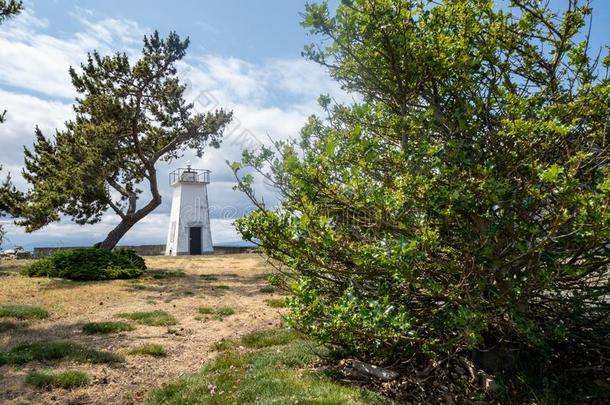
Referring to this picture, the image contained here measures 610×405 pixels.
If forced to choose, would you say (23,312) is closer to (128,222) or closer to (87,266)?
(87,266)

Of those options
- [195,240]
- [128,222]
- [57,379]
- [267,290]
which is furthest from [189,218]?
[57,379]

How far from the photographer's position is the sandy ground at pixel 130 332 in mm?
7457

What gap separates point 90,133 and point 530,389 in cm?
2501

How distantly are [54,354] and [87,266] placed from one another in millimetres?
13699

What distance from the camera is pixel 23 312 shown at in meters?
12.9

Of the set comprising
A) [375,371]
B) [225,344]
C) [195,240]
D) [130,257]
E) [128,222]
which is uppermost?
[128,222]

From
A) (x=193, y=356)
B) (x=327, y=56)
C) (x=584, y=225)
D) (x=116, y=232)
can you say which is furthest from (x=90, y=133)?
(x=584, y=225)

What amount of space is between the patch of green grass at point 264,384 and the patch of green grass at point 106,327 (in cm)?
432

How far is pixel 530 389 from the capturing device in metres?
6.15

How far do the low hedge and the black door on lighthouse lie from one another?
20.9 meters

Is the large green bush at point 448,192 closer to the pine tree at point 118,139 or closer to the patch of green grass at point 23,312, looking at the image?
the patch of green grass at point 23,312

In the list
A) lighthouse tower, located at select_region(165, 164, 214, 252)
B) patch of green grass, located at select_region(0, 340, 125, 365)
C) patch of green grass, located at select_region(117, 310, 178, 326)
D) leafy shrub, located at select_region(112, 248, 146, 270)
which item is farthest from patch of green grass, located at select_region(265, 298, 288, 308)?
lighthouse tower, located at select_region(165, 164, 214, 252)

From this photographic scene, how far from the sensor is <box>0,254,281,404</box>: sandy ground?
746 centimetres

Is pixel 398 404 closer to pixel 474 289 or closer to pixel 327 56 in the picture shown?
pixel 474 289
